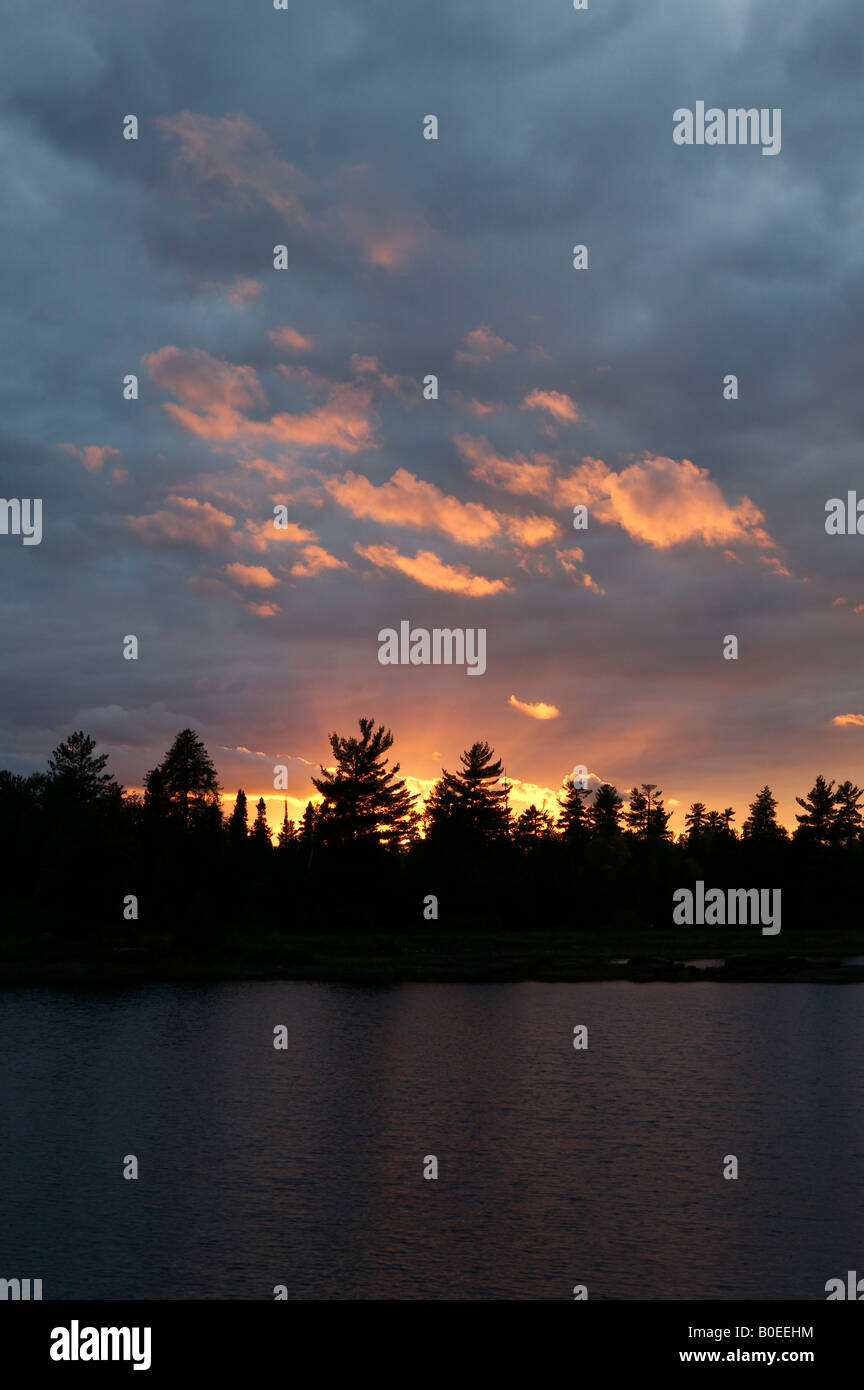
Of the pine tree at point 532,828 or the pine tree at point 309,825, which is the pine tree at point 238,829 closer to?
the pine tree at point 309,825

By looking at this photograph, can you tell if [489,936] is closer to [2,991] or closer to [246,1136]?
[2,991]

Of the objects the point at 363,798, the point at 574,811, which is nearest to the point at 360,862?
the point at 363,798

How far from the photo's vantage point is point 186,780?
461 ft

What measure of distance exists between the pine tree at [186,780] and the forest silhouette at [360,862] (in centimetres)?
20

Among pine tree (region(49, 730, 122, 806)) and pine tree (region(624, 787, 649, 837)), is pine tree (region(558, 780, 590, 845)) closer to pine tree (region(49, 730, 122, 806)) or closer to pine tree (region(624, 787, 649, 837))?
pine tree (region(624, 787, 649, 837))

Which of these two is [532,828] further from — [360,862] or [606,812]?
[360,862]

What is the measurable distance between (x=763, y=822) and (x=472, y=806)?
49034 millimetres

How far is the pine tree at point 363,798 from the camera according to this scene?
4801 inches

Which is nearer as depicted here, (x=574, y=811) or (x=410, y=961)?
(x=410, y=961)

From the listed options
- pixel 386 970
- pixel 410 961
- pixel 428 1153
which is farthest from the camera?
pixel 410 961

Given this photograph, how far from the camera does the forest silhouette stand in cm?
10125

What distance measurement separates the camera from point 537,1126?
120 ft

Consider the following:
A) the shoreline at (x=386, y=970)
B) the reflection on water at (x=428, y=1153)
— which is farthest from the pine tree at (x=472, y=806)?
the reflection on water at (x=428, y=1153)
